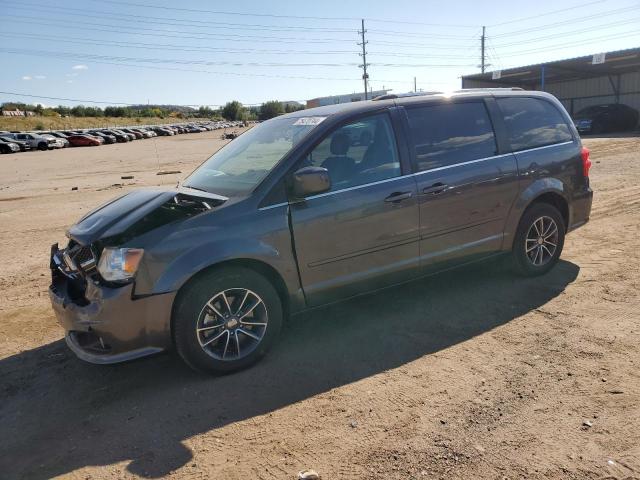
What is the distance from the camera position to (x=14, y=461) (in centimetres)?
285

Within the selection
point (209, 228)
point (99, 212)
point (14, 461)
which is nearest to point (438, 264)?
point (209, 228)

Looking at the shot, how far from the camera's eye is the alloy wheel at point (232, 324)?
138 inches

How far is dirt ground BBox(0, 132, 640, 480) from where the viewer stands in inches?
106

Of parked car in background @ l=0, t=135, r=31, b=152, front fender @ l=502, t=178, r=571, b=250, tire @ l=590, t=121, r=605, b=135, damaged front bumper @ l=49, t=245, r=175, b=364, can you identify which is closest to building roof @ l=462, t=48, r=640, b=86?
tire @ l=590, t=121, r=605, b=135

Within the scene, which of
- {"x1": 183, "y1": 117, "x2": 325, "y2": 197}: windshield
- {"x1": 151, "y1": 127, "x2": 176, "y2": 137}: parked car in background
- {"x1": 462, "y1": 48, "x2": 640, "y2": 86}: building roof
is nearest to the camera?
{"x1": 183, "y1": 117, "x2": 325, "y2": 197}: windshield

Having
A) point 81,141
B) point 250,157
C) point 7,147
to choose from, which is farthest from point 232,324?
point 81,141

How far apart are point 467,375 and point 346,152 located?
1918 mm

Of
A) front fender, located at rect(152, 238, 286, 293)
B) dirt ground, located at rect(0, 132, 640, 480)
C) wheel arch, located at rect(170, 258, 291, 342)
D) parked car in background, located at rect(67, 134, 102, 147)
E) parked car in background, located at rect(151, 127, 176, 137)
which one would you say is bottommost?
dirt ground, located at rect(0, 132, 640, 480)

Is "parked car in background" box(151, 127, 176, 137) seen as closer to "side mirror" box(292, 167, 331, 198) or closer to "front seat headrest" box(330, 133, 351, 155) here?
"front seat headrest" box(330, 133, 351, 155)

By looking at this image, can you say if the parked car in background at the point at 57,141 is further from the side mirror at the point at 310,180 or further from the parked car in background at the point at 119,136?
the side mirror at the point at 310,180

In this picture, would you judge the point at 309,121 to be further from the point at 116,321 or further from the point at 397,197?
the point at 116,321

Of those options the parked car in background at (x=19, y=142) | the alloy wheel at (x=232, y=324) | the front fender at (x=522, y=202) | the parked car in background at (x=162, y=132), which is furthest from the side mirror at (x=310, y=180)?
the parked car in background at (x=162, y=132)

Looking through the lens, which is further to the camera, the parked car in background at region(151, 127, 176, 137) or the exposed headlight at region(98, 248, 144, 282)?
the parked car in background at region(151, 127, 176, 137)

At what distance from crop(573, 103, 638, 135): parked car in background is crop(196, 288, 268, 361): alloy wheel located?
29105 millimetres
